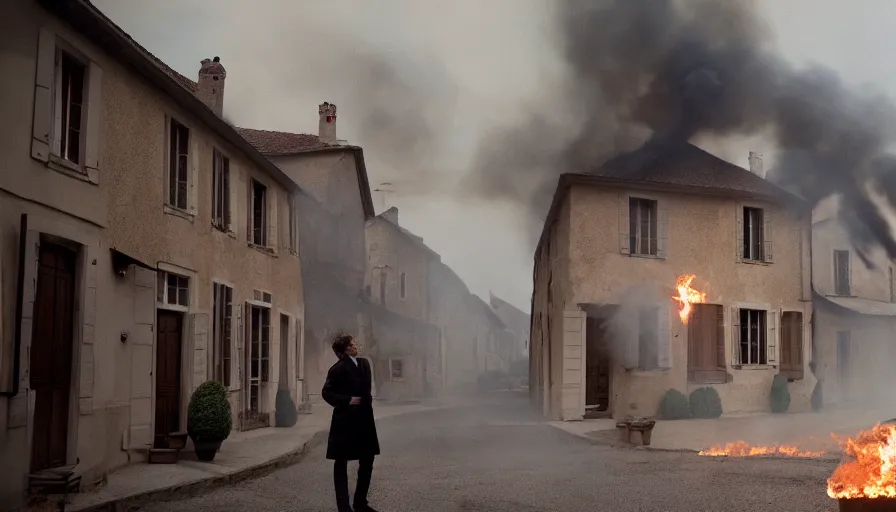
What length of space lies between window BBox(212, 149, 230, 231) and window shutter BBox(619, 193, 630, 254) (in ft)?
28.2

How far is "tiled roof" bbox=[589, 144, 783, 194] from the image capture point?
18609mm

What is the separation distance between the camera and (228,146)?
15758 millimetres

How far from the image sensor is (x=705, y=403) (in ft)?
64.8

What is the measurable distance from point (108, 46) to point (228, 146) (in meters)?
5.38

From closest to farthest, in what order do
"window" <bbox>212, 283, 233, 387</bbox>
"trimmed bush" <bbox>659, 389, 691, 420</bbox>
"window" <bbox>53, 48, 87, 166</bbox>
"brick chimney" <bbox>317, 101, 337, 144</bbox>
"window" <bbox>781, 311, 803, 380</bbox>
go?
"window" <bbox>53, 48, 87, 166</bbox>, "window" <bbox>212, 283, 233, 387</bbox>, "trimmed bush" <bbox>659, 389, 691, 420</bbox>, "window" <bbox>781, 311, 803, 380</bbox>, "brick chimney" <bbox>317, 101, 337, 144</bbox>

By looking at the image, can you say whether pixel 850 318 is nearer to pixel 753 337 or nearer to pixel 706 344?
pixel 753 337

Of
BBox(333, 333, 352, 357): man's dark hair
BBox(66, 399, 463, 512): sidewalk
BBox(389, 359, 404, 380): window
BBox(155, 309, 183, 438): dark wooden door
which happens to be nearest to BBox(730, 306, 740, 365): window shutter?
BBox(66, 399, 463, 512): sidewalk

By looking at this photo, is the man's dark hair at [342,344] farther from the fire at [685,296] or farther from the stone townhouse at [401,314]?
the stone townhouse at [401,314]

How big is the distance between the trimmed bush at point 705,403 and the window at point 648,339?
120cm

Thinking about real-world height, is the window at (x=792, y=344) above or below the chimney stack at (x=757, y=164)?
below

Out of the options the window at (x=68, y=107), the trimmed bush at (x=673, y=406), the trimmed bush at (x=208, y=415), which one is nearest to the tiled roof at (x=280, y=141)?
the trimmed bush at (x=673, y=406)

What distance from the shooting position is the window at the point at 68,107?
9352mm

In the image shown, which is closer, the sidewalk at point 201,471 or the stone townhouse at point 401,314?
the sidewalk at point 201,471

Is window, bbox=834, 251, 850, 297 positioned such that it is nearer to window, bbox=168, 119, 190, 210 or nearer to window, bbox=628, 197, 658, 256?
window, bbox=628, 197, 658, 256
